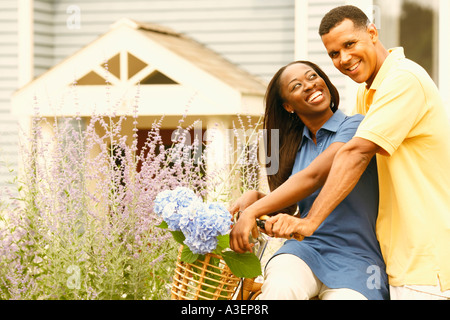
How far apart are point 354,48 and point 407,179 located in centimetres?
57

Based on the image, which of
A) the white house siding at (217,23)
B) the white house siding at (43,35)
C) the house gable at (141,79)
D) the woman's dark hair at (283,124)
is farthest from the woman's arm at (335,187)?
the white house siding at (43,35)

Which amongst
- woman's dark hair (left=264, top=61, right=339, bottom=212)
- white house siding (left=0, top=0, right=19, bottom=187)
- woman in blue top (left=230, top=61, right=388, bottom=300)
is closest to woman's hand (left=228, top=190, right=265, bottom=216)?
woman in blue top (left=230, top=61, right=388, bottom=300)

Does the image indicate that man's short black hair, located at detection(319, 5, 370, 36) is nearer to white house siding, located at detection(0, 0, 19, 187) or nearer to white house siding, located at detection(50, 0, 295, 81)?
white house siding, located at detection(50, 0, 295, 81)

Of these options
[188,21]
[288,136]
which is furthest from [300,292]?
[188,21]

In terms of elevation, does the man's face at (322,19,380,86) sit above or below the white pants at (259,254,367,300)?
above

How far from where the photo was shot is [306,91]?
243 centimetres

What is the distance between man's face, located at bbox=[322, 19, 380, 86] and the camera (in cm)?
233

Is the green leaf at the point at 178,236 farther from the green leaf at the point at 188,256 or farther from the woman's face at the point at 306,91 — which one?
the woman's face at the point at 306,91

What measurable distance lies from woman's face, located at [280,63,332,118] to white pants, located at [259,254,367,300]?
61 centimetres

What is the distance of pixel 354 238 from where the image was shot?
2238 mm

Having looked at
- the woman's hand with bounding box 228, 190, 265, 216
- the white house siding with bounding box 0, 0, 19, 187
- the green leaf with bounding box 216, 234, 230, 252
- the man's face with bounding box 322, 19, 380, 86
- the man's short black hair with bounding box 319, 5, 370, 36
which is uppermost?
the white house siding with bounding box 0, 0, 19, 187

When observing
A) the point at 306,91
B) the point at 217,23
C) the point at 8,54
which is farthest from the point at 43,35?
the point at 306,91

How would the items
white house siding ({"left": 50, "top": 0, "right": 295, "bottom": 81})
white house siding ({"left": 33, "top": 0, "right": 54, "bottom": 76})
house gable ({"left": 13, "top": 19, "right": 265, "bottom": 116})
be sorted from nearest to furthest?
house gable ({"left": 13, "top": 19, "right": 265, "bottom": 116})
white house siding ({"left": 50, "top": 0, "right": 295, "bottom": 81})
white house siding ({"left": 33, "top": 0, "right": 54, "bottom": 76})

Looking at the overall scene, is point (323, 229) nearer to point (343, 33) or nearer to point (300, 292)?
point (300, 292)
